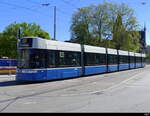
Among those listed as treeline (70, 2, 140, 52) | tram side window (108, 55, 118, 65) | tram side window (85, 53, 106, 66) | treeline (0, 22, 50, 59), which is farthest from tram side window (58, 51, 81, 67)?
treeline (0, 22, 50, 59)

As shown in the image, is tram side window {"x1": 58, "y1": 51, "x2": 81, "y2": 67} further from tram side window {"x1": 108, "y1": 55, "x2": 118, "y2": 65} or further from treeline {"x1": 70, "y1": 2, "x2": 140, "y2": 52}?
treeline {"x1": 70, "y1": 2, "x2": 140, "y2": 52}

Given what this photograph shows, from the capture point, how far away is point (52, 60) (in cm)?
1842

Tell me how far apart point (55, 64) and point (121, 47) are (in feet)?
132

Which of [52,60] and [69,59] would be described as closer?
[52,60]

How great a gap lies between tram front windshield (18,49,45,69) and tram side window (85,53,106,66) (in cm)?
743

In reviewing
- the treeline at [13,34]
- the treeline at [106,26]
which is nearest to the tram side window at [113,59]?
the treeline at [106,26]

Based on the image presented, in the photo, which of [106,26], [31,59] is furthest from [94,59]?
[106,26]

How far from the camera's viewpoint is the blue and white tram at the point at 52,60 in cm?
1703

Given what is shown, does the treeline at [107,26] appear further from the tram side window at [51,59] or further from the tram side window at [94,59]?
the tram side window at [51,59]

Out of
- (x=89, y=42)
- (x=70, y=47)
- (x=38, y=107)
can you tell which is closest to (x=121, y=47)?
(x=89, y=42)

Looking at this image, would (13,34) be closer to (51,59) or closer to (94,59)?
(94,59)

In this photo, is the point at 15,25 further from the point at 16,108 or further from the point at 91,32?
the point at 16,108

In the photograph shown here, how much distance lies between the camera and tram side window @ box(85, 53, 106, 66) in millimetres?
24453

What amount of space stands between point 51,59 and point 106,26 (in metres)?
39.4
